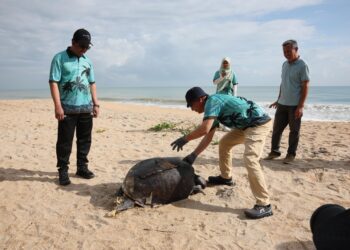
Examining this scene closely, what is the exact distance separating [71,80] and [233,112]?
7.06 feet

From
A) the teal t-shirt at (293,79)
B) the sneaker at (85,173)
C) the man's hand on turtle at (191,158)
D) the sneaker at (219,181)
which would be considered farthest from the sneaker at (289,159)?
the sneaker at (85,173)

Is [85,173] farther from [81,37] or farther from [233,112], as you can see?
[233,112]

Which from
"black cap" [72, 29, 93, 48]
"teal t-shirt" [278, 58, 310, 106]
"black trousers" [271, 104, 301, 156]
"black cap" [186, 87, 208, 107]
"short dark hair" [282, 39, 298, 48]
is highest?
"short dark hair" [282, 39, 298, 48]

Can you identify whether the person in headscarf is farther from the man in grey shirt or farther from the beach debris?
the beach debris

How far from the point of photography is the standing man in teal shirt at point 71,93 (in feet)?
13.5

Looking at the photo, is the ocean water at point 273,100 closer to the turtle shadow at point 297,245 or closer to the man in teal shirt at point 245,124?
the man in teal shirt at point 245,124

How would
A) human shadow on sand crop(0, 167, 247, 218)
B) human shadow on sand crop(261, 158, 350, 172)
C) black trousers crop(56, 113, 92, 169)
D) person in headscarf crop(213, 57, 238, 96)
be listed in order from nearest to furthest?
1. human shadow on sand crop(0, 167, 247, 218)
2. black trousers crop(56, 113, 92, 169)
3. human shadow on sand crop(261, 158, 350, 172)
4. person in headscarf crop(213, 57, 238, 96)

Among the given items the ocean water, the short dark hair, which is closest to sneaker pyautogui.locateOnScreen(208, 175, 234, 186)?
the short dark hair

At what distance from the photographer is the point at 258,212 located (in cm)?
351

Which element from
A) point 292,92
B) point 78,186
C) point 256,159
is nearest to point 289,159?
point 292,92

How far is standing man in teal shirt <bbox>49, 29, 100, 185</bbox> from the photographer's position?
4109 mm

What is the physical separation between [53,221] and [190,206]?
1.55 metres

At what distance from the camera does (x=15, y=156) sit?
5805mm

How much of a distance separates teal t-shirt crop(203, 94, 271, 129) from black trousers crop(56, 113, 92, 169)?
73.6 inches
